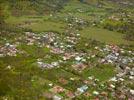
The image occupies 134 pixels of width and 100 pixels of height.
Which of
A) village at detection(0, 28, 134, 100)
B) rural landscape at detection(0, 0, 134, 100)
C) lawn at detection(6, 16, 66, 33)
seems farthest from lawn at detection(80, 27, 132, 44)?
lawn at detection(6, 16, 66, 33)

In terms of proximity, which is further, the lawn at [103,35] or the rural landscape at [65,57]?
the lawn at [103,35]

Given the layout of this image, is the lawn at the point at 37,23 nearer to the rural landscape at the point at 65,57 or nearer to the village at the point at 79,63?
the rural landscape at the point at 65,57

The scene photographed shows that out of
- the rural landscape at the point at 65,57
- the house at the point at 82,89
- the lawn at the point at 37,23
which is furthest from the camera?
the lawn at the point at 37,23

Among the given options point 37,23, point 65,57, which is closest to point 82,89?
point 65,57

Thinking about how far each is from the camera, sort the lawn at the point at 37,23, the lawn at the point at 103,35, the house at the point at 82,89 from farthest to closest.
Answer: the lawn at the point at 37,23 < the lawn at the point at 103,35 < the house at the point at 82,89

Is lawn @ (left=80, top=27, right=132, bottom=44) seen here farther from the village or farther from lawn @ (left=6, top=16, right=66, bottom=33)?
lawn @ (left=6, top=16, right=66, bottom=33)

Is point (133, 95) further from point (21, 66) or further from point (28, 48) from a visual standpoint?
point (28, 48)

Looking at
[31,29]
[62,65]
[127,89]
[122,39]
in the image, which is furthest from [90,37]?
[127,89]

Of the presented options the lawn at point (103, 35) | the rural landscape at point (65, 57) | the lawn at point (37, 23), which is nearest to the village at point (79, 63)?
the rural landscape at point (65, 57)
